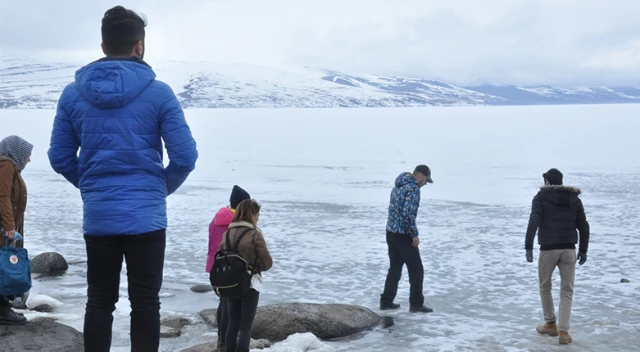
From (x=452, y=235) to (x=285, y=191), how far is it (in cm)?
834

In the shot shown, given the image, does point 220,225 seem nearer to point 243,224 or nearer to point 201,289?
point 243,224

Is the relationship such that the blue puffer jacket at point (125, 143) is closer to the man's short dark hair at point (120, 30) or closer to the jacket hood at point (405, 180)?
the man's short dark hair at point (120, 30)

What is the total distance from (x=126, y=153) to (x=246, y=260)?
2461mm

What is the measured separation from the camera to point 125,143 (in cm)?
350

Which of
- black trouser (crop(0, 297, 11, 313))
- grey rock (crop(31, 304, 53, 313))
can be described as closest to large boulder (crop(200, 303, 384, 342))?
black trouser (crop(0, 297, 11, 313))

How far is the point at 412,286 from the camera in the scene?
900 centimetres

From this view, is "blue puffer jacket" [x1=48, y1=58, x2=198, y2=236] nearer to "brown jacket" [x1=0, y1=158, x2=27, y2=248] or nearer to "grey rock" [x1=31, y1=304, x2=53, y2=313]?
"brown jacket" [x1=0, y1=158, x2=27, y2=248]

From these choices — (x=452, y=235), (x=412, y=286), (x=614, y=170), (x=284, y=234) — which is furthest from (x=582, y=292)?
(x=614, y=170)

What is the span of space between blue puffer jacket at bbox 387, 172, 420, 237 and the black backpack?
3.42 meters

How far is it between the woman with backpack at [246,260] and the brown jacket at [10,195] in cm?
185

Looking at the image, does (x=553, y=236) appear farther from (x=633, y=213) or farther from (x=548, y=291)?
(x=633, y=213)

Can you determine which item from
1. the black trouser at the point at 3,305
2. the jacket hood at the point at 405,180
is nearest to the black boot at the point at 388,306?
the jacket hood at the point at 405,180

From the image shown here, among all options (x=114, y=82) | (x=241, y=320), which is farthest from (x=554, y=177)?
(x=114, y=82)

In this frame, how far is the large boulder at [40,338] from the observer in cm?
577
